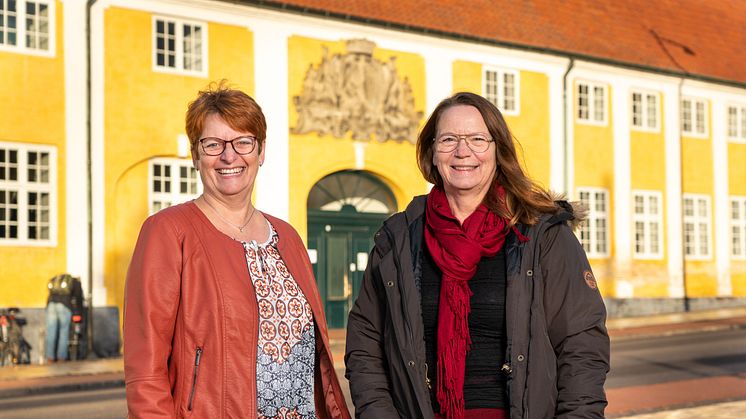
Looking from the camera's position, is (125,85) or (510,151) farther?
(125,85)

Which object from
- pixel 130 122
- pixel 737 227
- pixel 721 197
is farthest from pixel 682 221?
pixel 130 122

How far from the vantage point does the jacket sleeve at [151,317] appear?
3418 mm

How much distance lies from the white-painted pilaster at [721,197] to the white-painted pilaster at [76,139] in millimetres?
18723

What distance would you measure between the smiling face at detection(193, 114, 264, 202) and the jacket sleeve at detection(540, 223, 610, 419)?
3.86 ft

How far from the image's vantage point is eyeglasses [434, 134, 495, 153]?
3.64 m

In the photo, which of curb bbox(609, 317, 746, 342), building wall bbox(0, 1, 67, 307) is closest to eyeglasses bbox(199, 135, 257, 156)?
building wall bbox(0, 1, 67, 307)

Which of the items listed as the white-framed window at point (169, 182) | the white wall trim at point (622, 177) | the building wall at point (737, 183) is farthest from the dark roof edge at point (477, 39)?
the white-framed window at point (169, 182)

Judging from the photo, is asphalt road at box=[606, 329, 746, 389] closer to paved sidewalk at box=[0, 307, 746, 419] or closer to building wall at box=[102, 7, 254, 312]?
paved sidewalk at box=[0, 307, 746, 419]

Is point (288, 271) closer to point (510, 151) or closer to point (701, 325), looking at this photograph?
point (510, 151)

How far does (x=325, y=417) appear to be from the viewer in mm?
3986

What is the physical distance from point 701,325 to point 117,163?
13373mm

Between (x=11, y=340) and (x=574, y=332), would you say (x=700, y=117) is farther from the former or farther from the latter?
(x=574, y=332)

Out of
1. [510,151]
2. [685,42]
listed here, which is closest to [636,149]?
[685,42]

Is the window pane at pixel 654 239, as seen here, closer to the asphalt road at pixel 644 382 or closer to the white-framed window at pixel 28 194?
the asphalt road at pixel 644 382
